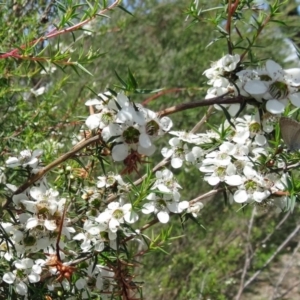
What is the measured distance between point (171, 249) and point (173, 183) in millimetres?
3301

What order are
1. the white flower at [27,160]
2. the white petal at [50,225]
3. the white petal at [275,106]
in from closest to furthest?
the white petal at [275,106], the white petal at [50,225], the white flower at [27,160]

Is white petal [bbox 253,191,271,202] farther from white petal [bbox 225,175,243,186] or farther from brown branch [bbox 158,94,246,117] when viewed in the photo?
brown branch [bbox 158,94,246,117]

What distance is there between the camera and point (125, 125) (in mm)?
992

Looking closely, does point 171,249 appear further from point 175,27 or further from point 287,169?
point 287,169

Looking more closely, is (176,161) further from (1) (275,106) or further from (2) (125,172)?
(1) (275,106)

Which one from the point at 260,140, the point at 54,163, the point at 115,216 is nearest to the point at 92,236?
the point at 115,216

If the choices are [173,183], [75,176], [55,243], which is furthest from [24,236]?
[173,183]

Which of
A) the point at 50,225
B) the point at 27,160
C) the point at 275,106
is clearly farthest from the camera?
the point at 27,160

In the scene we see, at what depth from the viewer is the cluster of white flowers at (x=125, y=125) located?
3.22 feet

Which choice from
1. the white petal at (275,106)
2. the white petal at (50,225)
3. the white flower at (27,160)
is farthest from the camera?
the white flower at (27,160)

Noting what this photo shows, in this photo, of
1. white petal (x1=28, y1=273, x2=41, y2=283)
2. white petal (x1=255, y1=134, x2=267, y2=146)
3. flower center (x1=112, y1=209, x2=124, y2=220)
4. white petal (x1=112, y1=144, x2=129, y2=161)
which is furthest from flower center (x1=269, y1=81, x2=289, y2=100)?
white petal (x1=28, y1=273, x2=41, y2=283)

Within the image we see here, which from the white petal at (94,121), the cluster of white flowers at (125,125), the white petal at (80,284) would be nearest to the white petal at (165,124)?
the cluster of white flowers at (125,125)

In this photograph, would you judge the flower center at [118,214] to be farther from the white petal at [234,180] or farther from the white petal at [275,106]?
the white petal at [275,106]

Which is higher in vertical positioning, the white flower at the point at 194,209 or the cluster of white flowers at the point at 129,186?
the cluster of white flowers at the point at 129,186
